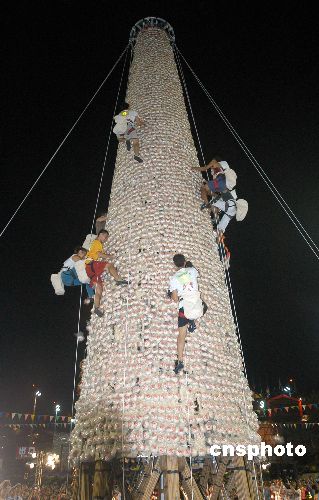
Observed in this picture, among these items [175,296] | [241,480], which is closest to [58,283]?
[175,296]

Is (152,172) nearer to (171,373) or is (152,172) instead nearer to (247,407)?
(171,373)

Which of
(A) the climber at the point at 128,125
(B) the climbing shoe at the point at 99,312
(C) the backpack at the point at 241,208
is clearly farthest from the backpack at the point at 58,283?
(C) the backpack at the point at 241,208

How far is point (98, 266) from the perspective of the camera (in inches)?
154

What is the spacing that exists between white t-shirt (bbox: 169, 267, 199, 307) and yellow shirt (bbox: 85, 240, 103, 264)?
3.70 feet

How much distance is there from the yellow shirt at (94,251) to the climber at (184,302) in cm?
111

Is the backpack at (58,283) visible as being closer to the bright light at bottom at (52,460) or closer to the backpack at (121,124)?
the backpack at (121,124)

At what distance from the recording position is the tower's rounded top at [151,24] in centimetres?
754

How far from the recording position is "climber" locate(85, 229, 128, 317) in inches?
147

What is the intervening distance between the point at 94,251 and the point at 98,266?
0.19 m

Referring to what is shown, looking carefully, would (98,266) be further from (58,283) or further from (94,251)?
(58,283)

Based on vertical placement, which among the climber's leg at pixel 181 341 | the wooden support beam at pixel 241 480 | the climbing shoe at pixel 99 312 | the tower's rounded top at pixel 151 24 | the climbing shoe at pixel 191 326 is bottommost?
the wooden support beam at pixel 241 480

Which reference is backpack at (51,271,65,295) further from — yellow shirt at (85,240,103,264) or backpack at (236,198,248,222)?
backpack at (236,198,248,222)

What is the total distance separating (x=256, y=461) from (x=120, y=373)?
1373 millimetres

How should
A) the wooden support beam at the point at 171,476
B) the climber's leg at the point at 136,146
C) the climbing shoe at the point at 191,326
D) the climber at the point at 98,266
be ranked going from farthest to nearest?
1. the climber's leg at the point at 136,146
2. the climber at the point at 98,266
3. the climbing shoe at the point at 191,326
4. the wooden support beam at the point at 171,476
